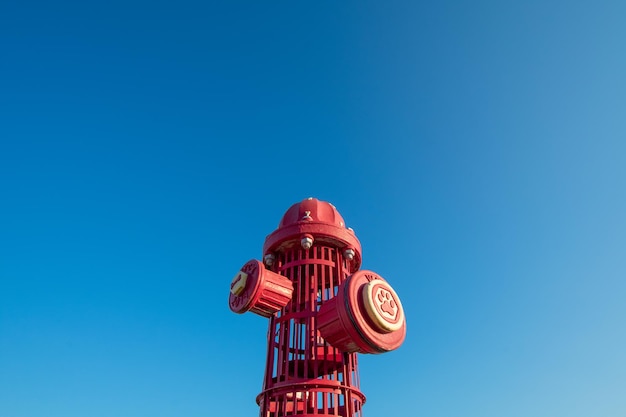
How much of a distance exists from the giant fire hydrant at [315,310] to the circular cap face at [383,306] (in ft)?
0.14

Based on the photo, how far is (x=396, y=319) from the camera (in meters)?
20.9

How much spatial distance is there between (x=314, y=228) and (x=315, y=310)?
14.1ft

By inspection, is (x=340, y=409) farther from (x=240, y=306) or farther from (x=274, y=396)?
(x=240, y=306)

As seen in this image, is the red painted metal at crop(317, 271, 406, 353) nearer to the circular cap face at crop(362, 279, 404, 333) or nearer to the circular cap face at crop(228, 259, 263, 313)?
the circular cap face at crop(362, 279, 404, 333)

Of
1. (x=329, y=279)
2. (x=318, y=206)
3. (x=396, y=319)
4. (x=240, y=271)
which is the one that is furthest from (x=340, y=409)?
(x=318, y=206)

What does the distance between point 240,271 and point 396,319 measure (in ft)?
26.1

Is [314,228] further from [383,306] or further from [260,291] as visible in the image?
[383,306]

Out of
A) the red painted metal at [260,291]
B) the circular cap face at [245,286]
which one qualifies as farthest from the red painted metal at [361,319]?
the circular cap face at [245,286]

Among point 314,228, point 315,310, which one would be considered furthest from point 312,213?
A: point 315,310

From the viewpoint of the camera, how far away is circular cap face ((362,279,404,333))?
65.4ft

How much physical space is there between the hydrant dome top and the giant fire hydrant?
7 centimetres

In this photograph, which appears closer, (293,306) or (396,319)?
(396,319)

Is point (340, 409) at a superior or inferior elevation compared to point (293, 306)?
inferior

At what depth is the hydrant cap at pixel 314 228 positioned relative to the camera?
24.8m
